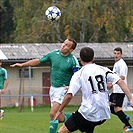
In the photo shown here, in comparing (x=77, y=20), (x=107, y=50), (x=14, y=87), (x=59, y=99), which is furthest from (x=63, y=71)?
(x=77, y=20)

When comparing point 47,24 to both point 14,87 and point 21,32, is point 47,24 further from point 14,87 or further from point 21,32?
point 14,87

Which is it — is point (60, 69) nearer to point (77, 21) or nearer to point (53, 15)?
point (53, 15)

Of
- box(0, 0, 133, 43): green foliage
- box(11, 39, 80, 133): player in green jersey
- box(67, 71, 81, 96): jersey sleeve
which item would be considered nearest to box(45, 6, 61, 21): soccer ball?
box(11, 39, 80, 133): player in green jersey

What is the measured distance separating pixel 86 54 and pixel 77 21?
32390 millimetres

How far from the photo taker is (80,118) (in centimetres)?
831

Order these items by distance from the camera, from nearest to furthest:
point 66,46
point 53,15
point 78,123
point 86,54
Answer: point 86,54
point 78,123
point 66,46
point 53,15

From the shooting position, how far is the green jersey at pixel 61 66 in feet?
37.3

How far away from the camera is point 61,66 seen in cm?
1137

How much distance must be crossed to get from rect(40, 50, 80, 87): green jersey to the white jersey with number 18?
3.11 m

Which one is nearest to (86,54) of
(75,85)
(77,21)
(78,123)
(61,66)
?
(75,85)

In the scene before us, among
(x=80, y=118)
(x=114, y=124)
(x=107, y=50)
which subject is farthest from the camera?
(x=107, y=50)

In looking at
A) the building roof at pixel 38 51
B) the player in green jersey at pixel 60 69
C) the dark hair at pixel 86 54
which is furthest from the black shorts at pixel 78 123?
the building roof at pixel 38 51

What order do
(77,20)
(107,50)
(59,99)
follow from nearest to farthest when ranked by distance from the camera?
(59,99), (107,50), (77,20)

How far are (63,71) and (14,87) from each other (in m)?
20.6
